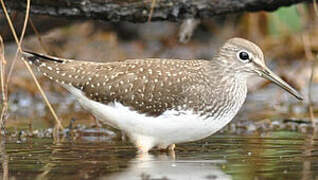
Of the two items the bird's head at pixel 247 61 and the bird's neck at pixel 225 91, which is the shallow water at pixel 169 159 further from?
the bird's head at pixel 247 61

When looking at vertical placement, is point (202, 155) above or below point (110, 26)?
below

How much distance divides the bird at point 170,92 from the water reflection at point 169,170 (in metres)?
0.38

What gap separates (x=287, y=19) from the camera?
1159cm

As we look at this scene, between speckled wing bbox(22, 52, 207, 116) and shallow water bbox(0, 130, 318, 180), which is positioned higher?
speckled wing bbox(22, 52, 207, 116)

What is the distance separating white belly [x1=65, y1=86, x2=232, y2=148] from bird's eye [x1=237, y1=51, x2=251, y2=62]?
1.96 ft

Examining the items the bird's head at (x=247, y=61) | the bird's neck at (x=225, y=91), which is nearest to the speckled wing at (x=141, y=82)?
the bird's neck at (x=225, y=91)

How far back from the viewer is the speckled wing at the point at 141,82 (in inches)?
318

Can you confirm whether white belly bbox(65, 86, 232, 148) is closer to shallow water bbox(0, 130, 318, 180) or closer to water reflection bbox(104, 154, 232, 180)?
shallow water bbox(0, 130, 318, 180)

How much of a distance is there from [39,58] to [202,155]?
2.04m

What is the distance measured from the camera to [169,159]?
773 centimetres

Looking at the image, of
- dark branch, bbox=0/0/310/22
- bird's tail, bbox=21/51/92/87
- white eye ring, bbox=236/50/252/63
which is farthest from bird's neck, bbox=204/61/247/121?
bird's tail, bbox=21/51/92/87

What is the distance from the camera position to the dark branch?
29.7 feet

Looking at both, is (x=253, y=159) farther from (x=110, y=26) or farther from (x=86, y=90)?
(x=110, y=26)

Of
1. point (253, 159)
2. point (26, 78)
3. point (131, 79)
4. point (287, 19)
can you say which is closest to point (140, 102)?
point (131, 79)
